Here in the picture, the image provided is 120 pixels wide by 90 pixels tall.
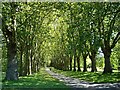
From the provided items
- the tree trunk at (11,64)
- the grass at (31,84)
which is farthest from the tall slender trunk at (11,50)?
the grass at (31,84)

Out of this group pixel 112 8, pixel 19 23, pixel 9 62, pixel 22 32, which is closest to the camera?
pixel 9 62

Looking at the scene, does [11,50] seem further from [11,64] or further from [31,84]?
[31,84]

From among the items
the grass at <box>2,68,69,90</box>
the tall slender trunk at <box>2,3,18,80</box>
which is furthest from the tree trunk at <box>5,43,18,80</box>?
the grass at <box>2,68,69,90</box>

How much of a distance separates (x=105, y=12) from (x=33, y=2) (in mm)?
3785

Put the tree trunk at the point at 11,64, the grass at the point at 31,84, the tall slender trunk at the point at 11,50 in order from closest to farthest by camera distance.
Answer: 1. the grass at the point at 31,84
2. the tall slender trunk at the point at 11,50
3. the tree trunk at the point at 11,64

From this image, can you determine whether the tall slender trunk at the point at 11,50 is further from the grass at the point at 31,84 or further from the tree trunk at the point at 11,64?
the grass at the point at 31,84

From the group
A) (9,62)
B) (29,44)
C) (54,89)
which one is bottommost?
(54,89)

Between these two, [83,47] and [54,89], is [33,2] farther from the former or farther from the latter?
[83,47]

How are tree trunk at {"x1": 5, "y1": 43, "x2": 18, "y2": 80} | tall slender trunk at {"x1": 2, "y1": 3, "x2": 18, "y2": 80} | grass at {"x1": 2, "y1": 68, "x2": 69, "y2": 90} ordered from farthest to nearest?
tree trunk at {"x1": 5, "y1": 43, "x2": 18, "y2": 80} → tall slender trunk at {"x1": 2, "y1": 3, "x2": 18, "y2": 80} → grass at {"x1": 2, "y1": 68, "x2": 69, "y2": 90}

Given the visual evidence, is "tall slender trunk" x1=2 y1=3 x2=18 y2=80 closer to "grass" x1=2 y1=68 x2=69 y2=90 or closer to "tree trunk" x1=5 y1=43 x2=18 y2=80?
"tree trunk" x1=5 y1=43 x2=18 y2=80

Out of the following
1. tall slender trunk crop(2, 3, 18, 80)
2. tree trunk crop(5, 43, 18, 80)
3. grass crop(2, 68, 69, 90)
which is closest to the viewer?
grass crop(2, 68, 69, 90)

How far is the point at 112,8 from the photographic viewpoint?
1539cm

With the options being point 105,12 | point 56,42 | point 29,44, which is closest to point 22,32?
point 29,44

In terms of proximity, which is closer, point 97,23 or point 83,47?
point 97,23
